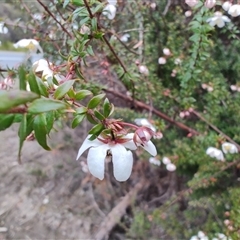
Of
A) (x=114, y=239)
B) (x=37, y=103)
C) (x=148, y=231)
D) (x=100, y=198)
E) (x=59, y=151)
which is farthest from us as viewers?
(x=59, y=151)

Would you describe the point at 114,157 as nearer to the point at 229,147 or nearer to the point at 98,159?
the point at 98,159

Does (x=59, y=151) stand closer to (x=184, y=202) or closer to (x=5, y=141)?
(x=5, y=141)

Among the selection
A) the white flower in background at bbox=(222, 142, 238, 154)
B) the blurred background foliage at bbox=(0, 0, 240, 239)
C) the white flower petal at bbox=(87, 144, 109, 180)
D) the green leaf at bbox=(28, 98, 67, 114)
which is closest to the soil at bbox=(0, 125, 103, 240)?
the blurred background foliage at bbox=(0, 0, 240, 239)

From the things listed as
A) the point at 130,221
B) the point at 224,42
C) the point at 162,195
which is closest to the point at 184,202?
the point at 162,195

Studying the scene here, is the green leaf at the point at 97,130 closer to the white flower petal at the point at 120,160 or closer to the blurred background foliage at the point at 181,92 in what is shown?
the white flower petal at the point at 120,160

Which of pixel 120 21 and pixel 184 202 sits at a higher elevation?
pixel 120 21

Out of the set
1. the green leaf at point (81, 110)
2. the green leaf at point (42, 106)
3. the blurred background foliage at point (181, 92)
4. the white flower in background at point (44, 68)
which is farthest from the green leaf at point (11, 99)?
the blurred background foliage at point (181, 92)

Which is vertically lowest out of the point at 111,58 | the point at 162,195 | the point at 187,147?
the point at 162,195

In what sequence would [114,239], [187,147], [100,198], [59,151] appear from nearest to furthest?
[187,147] < [114,239] < [100,198] < [59,151]
